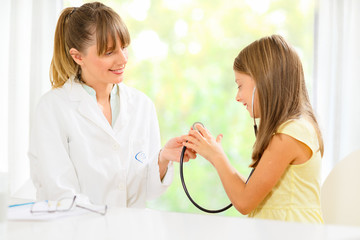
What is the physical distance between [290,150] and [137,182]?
0.63m

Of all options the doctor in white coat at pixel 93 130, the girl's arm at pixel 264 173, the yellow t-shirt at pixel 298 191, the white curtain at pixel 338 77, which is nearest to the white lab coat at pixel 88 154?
the doctor in white coat at pixel 93 130

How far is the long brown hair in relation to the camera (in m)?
1.50

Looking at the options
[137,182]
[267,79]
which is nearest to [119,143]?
[137,182]

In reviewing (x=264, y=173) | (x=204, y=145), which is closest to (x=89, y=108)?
(x=204, y=145)

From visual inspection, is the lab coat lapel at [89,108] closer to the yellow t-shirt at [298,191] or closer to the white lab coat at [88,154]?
the white lab coat at [88,154]

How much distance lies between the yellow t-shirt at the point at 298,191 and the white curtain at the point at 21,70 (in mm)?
1643

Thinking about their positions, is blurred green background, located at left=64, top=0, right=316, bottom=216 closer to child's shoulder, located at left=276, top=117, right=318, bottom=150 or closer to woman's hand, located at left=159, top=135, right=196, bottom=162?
woman's hand, located at left=159, top=135, right=196, bottom=162

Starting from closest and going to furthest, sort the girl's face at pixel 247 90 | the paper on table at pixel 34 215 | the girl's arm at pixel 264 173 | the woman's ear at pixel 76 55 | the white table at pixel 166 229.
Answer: the white table at pixel 166 229, the paper on table at pixel 34 215, the girl's arm at pixel 264 173, the girl's face at pixel 247 90, the woman's ear at pixel 76 55

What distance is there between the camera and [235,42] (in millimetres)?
3736

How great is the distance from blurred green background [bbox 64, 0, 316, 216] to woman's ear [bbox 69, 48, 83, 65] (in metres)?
2.20

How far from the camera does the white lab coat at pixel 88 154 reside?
1573 millimetres

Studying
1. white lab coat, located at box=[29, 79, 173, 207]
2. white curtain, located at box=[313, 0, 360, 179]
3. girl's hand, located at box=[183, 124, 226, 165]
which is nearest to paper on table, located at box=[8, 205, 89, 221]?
white lab coat, located at box=[29, 79, 173, 207]

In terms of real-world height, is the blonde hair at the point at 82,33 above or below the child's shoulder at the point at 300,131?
above

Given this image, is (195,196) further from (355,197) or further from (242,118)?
(355,197)
